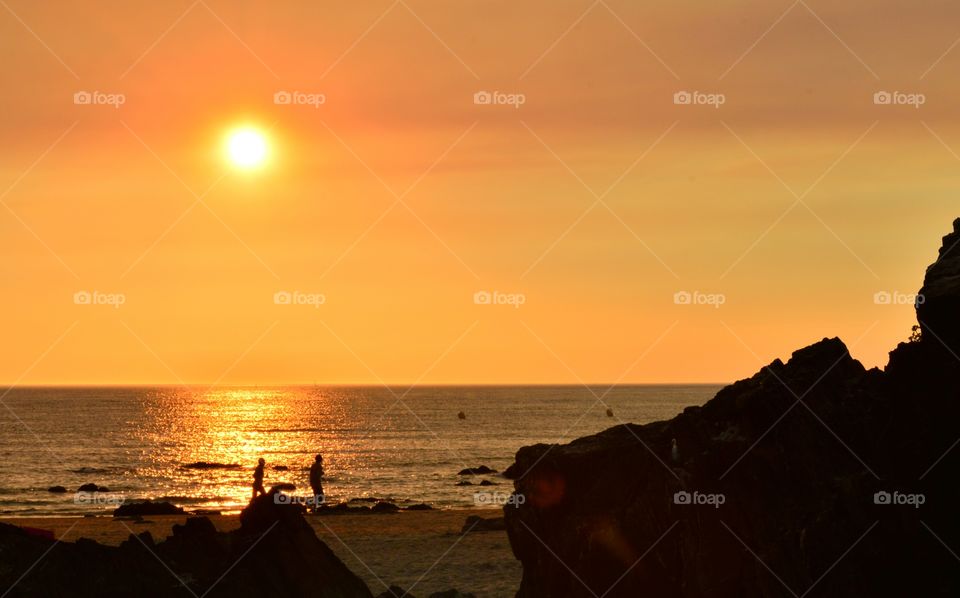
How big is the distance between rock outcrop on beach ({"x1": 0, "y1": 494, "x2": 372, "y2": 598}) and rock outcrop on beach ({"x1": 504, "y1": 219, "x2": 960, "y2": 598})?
5.83 m

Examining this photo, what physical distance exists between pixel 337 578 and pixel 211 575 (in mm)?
3180

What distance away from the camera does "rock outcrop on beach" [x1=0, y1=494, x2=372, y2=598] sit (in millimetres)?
25172

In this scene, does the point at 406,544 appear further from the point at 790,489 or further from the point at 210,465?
the point at 210,465

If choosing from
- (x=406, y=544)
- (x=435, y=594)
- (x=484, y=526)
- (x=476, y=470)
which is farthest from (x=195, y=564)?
(x=476, y=470)

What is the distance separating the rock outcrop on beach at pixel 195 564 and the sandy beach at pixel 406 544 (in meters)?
6.84

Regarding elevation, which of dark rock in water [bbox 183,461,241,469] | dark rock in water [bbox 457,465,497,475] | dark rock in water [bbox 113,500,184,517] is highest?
dark rock in water [bbox 183,461,241,469]

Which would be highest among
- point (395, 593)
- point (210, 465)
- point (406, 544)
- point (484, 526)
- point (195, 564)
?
point (210, 465)

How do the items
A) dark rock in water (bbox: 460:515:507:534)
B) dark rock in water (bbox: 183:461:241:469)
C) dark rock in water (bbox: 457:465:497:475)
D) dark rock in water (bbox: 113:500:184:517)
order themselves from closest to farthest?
1. dark rock in water (bbox: 460:515:507:534)
2. dark rock in water (bbox: 113:500:184:517)
3. dark rock in water (bbox: 457:465:497:475)
4. dark rock in water (bbox: 183:461:241:469)

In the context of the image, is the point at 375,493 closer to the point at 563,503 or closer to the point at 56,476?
the point at 56,476

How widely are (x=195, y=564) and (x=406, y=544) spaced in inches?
809

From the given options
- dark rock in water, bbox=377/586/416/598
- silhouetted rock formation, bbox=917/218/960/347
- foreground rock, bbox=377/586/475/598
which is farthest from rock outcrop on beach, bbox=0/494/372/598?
silhouetted rock formation, bbox=917/218/960/347

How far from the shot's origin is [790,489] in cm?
2409

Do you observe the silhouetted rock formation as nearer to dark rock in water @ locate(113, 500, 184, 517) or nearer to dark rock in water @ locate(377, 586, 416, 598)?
dark rock in water @ locate(377, 586, 416, 598)

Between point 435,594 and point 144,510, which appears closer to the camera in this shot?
point 435,594
